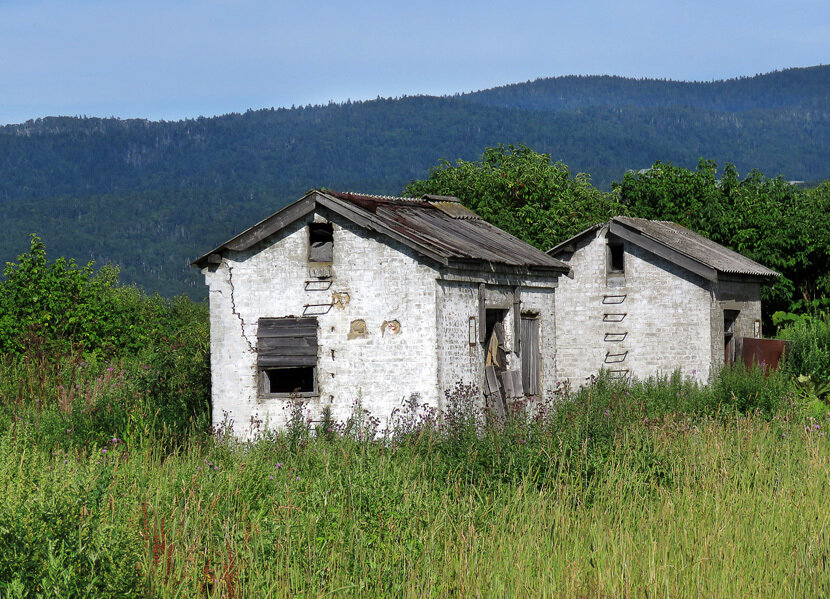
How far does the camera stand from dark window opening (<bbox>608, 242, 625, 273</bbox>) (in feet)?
74.6

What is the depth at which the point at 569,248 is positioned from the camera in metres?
23.1

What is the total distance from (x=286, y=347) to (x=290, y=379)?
5.29ft

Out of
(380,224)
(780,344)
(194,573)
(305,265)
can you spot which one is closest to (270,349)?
(305,265)

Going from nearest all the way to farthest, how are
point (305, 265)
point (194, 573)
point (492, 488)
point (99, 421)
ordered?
1. point (194, 573)
2. point (492, 488)
3. point (99, 421)
4. point (305, 265)

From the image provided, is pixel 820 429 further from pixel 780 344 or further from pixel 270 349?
pixel 780 344

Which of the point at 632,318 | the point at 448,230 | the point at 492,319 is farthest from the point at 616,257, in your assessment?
the point at 492,319

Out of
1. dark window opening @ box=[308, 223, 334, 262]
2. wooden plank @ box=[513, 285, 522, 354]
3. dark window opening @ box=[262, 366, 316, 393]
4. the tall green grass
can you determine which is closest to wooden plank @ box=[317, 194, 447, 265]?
dark window opening @ box=[308, 223, 334, 262]

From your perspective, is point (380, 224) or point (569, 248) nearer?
point (380, 224)

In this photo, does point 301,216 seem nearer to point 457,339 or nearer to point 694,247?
point 457,339

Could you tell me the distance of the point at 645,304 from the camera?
875 inches

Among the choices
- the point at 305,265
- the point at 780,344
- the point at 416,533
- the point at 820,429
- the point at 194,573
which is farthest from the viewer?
the point at 780,344

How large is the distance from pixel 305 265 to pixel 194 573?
959cm

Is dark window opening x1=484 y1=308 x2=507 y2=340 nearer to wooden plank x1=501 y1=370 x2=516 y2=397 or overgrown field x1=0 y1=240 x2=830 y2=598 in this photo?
wooden plank x1=501 y1=370 x2=516 y2=397

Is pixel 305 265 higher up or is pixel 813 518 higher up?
pixel 305 265
